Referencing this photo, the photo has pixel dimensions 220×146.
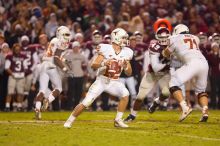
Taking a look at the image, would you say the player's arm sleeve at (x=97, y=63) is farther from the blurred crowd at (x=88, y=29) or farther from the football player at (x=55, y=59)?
the blurred crowd at (x=88, y=29)

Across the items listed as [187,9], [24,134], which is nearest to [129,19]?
[187,9]

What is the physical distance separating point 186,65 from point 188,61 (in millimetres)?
75

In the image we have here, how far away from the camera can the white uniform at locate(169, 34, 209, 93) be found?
35.0 feet

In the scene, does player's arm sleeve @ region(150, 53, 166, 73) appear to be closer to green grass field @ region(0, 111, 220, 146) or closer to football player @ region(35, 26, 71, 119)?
green grass field @ region(0, 111, 220, 146)

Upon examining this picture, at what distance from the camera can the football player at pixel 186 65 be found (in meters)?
10.7

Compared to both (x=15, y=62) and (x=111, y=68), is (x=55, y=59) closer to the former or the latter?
(x=111, y=68)

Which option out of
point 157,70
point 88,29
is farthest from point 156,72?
point 88,29

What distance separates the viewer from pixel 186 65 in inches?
425

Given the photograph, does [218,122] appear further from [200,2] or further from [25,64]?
[200,2]

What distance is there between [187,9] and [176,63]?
418 centimetres

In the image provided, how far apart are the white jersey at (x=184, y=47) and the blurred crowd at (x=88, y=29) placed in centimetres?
431

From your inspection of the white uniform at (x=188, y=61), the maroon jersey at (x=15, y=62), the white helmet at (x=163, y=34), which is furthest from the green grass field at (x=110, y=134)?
the maroon jersey at (x=15, y=62)

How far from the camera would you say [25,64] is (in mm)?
15648

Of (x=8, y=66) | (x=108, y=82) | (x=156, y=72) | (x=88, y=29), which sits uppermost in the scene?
(x=88, y=29)
